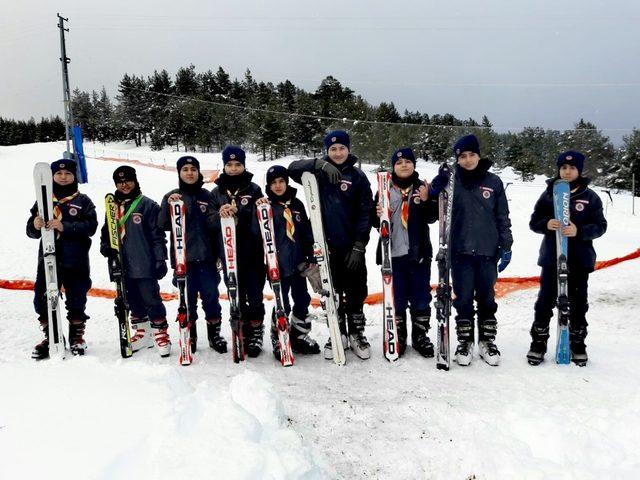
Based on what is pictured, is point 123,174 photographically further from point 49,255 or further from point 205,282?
point 205,282

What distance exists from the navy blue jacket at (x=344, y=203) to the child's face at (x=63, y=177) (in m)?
2.48

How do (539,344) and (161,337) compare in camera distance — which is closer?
(539,344)

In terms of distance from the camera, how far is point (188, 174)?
4727mm

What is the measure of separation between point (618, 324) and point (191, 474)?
626 centimetres

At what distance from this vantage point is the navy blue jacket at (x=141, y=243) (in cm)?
471

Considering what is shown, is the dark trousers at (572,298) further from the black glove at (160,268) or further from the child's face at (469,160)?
the black glove at (160,268)

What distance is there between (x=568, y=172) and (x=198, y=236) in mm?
3886

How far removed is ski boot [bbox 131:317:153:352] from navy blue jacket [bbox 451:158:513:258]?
12.0ft

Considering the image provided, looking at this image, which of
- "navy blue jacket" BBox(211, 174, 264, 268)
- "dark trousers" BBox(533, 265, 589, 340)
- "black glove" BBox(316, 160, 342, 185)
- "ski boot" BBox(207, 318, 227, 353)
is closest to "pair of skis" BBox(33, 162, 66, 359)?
"ski boot" BBox(207, 318, 227, 353)

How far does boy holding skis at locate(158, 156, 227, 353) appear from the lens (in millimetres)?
4703

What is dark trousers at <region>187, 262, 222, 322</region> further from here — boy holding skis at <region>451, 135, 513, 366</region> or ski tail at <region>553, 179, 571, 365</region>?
ski tail at <region>553, 179, 571, 365</region>

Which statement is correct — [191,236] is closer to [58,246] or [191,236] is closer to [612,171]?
[58,246]

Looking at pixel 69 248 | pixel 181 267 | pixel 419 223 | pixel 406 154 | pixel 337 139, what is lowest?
pixel 181 267

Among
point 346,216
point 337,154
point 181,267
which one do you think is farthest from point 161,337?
point 337,154
